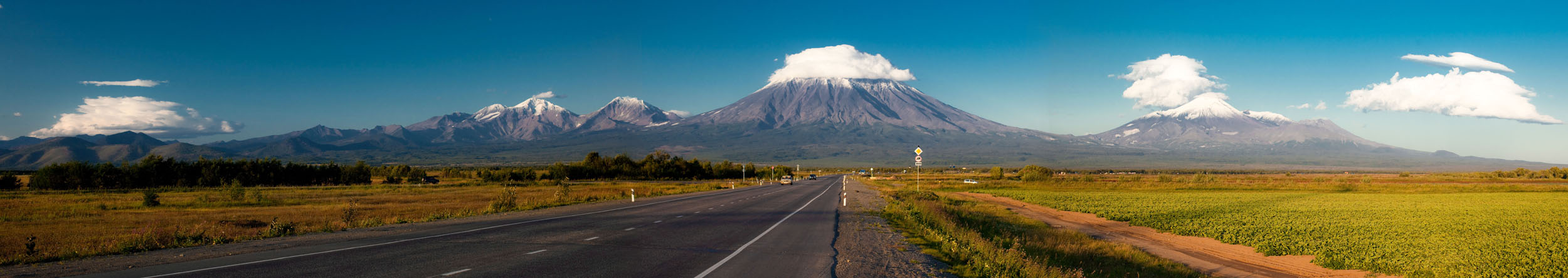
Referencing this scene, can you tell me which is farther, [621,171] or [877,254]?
[621,171]

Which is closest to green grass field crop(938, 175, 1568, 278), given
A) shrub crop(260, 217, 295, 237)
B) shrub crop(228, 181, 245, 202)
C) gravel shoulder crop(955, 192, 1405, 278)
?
gravel shoulder crop(955, 192, 1405, 278)

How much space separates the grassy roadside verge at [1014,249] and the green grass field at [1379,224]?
166 inches

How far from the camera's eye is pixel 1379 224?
76.7 feet

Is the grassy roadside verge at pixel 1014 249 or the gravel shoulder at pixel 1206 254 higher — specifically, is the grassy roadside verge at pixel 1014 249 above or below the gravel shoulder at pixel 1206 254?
above

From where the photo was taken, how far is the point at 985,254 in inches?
487

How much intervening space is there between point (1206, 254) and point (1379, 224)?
31.6 feet

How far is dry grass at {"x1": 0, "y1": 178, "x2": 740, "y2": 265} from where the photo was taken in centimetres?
1427

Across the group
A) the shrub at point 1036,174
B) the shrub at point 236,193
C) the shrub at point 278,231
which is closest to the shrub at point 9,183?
the shrub at point 236,193

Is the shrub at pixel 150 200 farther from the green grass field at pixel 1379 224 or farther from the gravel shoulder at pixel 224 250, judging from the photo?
the green grass field at pixel 1379 224

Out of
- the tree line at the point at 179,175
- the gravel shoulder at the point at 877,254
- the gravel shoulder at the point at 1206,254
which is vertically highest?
the tree line at the point at 179,175

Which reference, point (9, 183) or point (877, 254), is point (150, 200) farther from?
point (877, 254)

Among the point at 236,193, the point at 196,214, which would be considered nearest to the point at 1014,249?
the point at 196,214

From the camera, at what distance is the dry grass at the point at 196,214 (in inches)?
562

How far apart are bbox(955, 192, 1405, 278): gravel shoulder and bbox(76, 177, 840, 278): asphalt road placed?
979 centimetres
